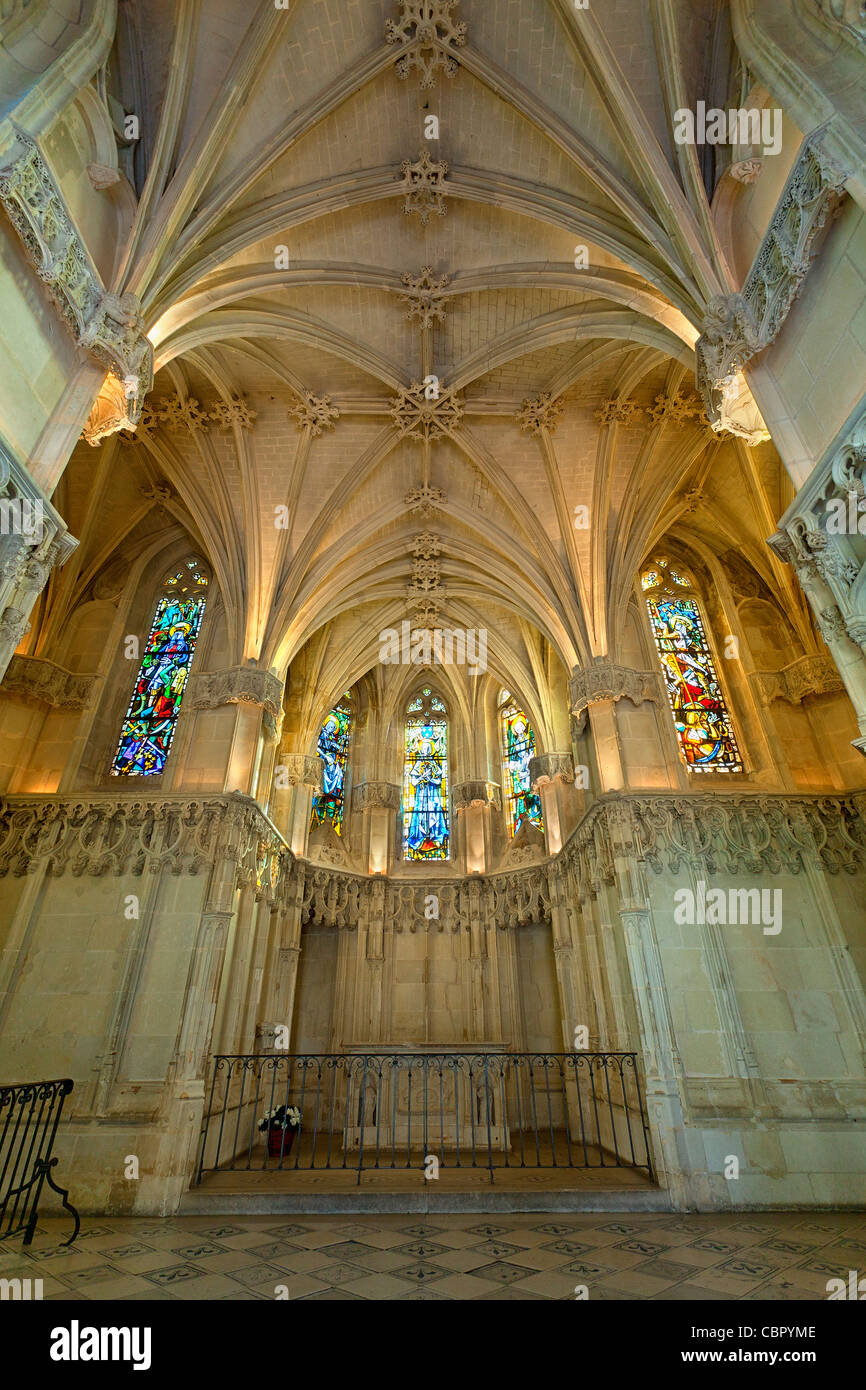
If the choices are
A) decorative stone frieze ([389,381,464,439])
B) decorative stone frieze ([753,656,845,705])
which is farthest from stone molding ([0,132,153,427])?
decorative stone frieze ([753,656,845,705])

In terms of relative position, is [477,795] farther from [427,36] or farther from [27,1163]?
[427,36]

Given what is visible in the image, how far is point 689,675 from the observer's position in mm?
13383

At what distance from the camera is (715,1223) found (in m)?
7.12

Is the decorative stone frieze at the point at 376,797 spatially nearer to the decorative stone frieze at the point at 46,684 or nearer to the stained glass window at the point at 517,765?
the stained glass window at the point at 517,765

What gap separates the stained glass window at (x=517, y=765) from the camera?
56.2 ft

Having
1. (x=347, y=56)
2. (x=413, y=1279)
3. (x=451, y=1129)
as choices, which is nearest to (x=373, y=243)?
(x=347, y=56)

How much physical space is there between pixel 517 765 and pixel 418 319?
Answer: 11.0 metres

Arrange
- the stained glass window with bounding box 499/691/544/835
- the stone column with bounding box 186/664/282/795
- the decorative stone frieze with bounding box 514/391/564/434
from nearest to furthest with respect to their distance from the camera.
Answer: the stone column with bounding box 186/664/282/795 < the decorative stone frieze with bounding box 514/391/564/434 < the stained glass window with bounding box 499/691/544/835

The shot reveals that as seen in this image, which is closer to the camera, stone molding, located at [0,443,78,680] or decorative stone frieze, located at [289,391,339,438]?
stone molding, located at [0,443,78,680]

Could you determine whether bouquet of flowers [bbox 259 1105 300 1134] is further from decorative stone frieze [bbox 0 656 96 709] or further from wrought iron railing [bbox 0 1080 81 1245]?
decorative stone frieze [bbox 0 656 96 709]

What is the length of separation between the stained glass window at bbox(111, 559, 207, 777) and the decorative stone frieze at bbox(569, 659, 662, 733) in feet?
26.0

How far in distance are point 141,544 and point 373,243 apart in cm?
774

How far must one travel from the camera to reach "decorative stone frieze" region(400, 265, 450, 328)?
436 inches
